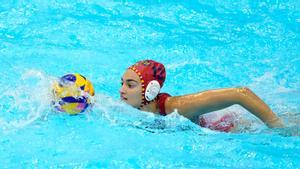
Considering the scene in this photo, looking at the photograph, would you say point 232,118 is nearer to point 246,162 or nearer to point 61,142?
point 246,162

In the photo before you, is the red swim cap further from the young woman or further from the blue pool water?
the blue pool water

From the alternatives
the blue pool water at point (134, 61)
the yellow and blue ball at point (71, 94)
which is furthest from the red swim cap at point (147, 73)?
the yellow and blue ball at point (71, 94)

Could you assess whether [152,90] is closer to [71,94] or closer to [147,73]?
[147,73]

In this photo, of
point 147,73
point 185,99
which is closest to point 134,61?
point 147,73

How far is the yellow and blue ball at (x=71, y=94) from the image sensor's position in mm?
4652

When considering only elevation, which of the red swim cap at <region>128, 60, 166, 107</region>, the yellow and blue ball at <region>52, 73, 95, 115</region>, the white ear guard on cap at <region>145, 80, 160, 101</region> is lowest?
the yellow and blue ball at <region>52, 73, 95, 115</region>

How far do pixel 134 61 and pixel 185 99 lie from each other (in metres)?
2.05

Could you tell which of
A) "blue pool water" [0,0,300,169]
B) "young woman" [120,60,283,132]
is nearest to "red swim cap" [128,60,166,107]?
"young woman" [120,60,283,132]

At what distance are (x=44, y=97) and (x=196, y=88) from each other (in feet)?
5.81

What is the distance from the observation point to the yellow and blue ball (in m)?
4.65

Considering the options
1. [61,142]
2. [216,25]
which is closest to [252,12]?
[216,25]

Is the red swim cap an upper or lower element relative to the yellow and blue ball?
upper

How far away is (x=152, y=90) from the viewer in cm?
467

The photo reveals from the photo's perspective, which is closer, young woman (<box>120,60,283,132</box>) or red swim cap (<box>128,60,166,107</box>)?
young woman (<box>120,60,283,132</box>)
